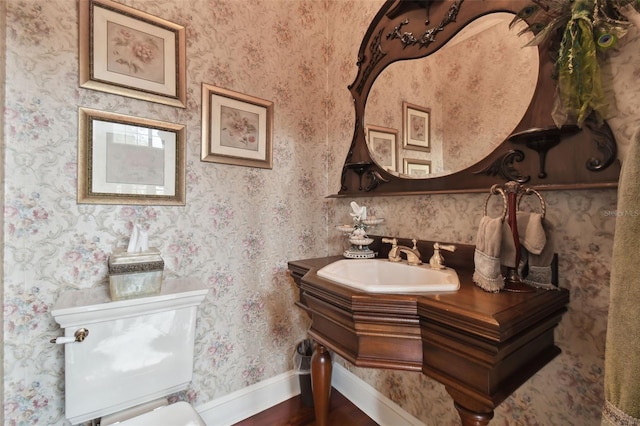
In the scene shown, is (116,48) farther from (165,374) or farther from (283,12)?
(165,374)

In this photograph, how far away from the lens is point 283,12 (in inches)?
58.2

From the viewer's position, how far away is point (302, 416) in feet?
4.46

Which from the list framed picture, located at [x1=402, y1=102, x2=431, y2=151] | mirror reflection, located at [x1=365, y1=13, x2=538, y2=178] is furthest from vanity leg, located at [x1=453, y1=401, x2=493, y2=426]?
framed picture, located at [x1=402, y1=102, x2=431, y2=151]

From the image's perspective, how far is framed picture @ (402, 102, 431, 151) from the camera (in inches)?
43.9

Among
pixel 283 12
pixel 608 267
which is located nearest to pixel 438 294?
pixel 608 267

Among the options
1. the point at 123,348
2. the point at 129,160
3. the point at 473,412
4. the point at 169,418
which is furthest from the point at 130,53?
the point at 473,412

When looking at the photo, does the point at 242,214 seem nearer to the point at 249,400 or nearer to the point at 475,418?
the point at 249,400

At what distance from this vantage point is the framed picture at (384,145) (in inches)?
49.4

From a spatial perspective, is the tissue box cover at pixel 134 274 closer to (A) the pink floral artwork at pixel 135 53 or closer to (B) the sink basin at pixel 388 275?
(B) the sink basin at pixel 388 275

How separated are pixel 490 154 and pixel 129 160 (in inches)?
55.4

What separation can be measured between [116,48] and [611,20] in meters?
1.62

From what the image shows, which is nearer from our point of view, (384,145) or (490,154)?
(490,154)

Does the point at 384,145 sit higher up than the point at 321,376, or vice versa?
the point at 384,145

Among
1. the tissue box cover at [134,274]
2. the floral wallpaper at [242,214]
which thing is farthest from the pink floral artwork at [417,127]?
the tissue box cover at [134,274]
